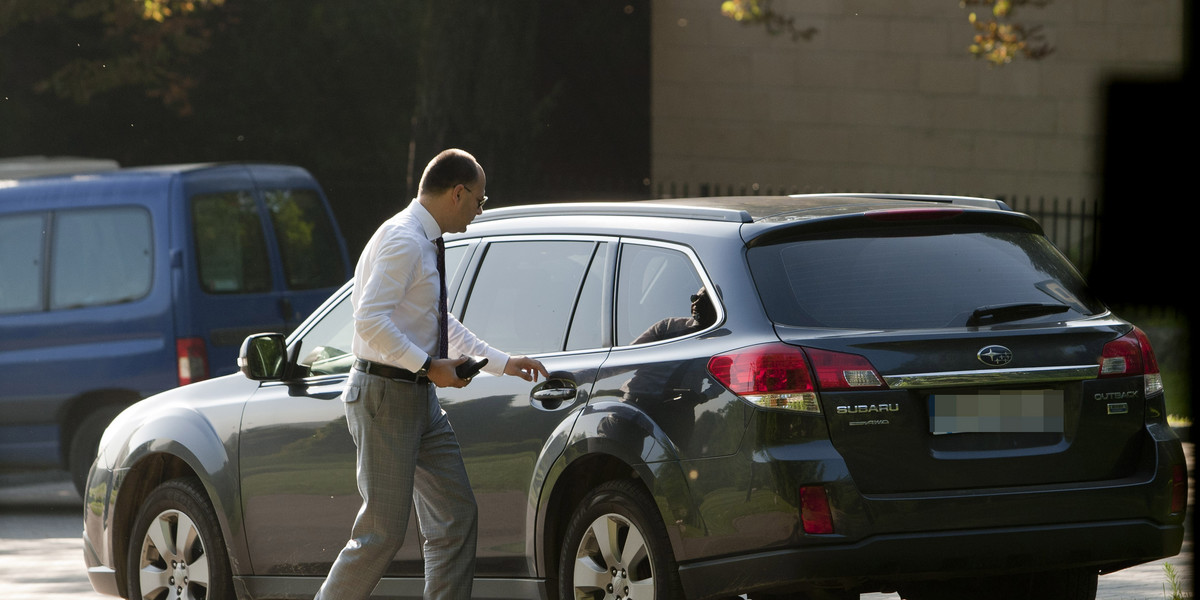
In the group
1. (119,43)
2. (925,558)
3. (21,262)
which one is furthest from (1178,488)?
(119,43)

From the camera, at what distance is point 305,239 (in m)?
12.2

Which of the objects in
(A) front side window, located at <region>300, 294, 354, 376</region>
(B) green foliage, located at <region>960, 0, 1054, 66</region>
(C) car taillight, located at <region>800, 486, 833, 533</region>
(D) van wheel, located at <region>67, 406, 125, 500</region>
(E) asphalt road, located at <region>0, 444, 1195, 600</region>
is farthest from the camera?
(B) green foliage, located at <region>960, 0, 1054, 66</region>

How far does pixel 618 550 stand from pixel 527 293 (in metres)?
1.08

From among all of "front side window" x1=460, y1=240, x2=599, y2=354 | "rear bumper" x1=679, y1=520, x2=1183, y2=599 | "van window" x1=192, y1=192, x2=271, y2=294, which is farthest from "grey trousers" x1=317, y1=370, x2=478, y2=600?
"van window" x1=192, y1=192, x2=271, y2=294

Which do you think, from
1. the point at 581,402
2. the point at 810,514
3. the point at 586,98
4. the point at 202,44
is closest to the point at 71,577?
the point at 581,402

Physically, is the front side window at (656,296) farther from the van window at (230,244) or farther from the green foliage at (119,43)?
the green foliage at (119,43)

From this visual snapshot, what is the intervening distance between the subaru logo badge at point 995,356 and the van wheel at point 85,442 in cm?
751

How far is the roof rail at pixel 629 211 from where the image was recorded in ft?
19.1

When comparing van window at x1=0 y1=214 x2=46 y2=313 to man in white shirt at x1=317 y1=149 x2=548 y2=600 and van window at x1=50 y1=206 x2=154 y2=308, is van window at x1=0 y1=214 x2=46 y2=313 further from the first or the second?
man in white shirt at x1=317 y1=149 x2=548 y2=600

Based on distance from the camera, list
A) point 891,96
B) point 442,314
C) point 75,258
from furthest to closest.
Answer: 1. point 891,96
2. point 75,258
3. point 442,314

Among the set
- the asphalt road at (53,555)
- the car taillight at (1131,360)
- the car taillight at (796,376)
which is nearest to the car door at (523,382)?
the car taillight at (796,376)

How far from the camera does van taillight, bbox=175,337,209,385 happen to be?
11141 millimetres

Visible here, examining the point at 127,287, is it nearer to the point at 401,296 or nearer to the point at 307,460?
the point at 307,460

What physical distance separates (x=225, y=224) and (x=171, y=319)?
0.74 metres
